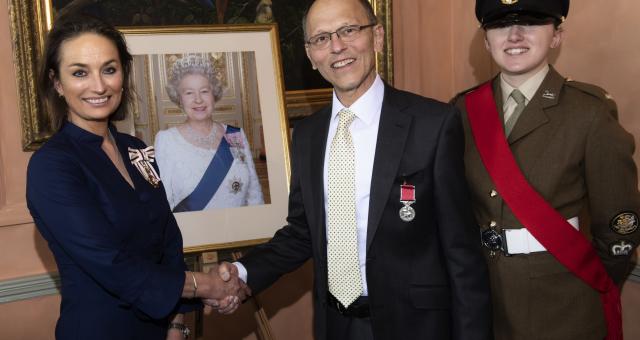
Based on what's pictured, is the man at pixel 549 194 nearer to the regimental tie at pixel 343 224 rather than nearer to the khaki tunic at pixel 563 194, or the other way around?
the khaki tunic at pixel 563 194

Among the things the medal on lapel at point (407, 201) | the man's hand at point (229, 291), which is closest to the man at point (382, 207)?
the medal on lapel at point (407, 201)

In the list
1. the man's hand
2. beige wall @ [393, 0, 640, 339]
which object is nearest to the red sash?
beige wall @ [393, 0, 640, 339]

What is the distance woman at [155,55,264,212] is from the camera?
86.3 inches

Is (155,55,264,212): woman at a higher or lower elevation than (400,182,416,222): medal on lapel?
higher

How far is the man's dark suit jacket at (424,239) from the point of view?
4.99ft

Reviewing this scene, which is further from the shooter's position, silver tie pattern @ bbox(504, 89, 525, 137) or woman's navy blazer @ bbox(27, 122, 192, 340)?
silver tie pattern @ bbox(504, 89, 525, 137)

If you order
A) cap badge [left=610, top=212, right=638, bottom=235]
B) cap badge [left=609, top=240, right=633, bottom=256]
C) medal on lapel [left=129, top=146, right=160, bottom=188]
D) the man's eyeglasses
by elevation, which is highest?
the man's eyeglasses

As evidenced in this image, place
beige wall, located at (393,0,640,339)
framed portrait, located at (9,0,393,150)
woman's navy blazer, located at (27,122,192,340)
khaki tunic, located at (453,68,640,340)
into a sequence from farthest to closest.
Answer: framed portrait, located at (9,0,393,150)
beige wall, located at (393,0,640,339)
khaki tunic, located at (453,68,640,340)
woman's navy blazer, located at (27,122,192,340)

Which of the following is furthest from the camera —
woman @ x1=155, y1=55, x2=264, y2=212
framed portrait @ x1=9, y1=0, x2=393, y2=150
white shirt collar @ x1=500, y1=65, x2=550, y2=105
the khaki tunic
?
framed portrait @ x1=9, y1=0, x2=393, y2=150

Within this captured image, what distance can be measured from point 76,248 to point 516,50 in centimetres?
137

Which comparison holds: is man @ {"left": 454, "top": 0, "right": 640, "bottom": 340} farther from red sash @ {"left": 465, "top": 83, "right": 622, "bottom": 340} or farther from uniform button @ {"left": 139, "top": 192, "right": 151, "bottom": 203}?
uniform button @ {"left": 139, "top": 192, "right": 151, "bottom": 203}

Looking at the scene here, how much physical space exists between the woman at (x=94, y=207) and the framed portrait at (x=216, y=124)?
454 millimetres

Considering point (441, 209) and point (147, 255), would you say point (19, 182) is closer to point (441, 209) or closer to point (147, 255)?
point (147, 255)

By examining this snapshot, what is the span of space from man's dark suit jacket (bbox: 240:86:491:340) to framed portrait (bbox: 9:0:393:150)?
102 cm
